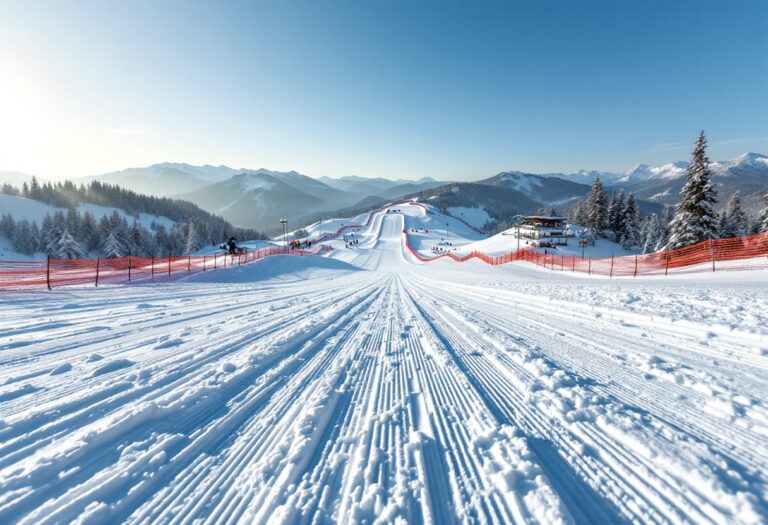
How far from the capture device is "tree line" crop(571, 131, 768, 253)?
2559 cm

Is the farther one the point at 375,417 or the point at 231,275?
the point at 231,275

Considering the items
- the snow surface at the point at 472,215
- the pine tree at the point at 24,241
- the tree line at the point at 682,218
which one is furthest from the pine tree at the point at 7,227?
the snow surface at the point at 472,215

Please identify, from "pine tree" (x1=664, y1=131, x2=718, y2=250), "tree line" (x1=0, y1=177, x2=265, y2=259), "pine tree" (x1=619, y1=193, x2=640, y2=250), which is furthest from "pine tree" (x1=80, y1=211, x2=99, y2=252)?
"pine tree" (x1=619, y1=193, x2=640, y2=250)

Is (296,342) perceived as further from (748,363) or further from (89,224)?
(89,224)

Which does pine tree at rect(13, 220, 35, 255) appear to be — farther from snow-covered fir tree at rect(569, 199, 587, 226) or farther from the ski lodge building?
snow-covered fir tree at rect(569, 199, 587, 226)

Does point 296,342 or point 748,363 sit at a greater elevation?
point 748,363

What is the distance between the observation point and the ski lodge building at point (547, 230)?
5428 centimetres

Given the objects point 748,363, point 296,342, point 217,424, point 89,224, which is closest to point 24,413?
point 217,424

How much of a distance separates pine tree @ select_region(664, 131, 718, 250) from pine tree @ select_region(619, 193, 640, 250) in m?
25.4

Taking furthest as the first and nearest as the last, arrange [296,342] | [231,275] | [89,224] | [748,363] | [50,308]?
[89,224] < [231,275] < [50,308] < [296,342] < [748,363]

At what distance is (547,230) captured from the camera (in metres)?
56.1

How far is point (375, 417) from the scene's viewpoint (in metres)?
2.70

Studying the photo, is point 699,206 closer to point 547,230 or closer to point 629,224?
point 629,224

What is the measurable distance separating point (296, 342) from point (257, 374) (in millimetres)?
1260
